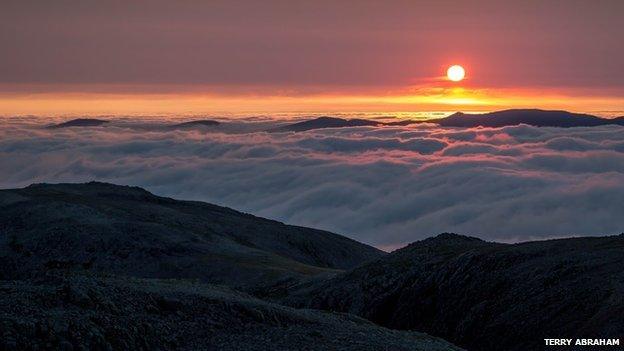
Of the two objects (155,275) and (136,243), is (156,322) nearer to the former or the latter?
(155,275)

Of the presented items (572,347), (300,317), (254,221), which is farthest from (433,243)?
(254,221)

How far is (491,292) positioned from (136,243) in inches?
1989

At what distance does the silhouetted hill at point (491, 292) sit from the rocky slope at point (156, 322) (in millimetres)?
8061

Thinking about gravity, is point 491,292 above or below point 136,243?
above

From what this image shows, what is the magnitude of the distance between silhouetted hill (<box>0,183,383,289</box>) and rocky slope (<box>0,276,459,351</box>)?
116ft

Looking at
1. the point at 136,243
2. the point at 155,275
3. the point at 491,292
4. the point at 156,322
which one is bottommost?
the point at 155,275

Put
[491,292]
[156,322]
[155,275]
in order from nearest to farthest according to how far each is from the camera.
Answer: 1. [156,322]
2. [491,292]
3. [155,275]

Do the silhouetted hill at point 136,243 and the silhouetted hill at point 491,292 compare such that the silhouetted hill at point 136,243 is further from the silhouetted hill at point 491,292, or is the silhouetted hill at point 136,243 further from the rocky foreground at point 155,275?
the silhouetted hill at point 491,292

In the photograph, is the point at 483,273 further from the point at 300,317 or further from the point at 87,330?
the point at 87,330

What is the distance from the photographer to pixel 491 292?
4700cm

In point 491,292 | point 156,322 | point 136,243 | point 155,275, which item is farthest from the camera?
point 136,243

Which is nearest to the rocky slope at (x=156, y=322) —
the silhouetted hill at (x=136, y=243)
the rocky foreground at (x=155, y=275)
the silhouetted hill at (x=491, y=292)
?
the rocky foreground at (x=155, y=275)

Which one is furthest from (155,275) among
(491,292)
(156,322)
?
(156,322)

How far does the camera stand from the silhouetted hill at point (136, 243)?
8069 centimetres
